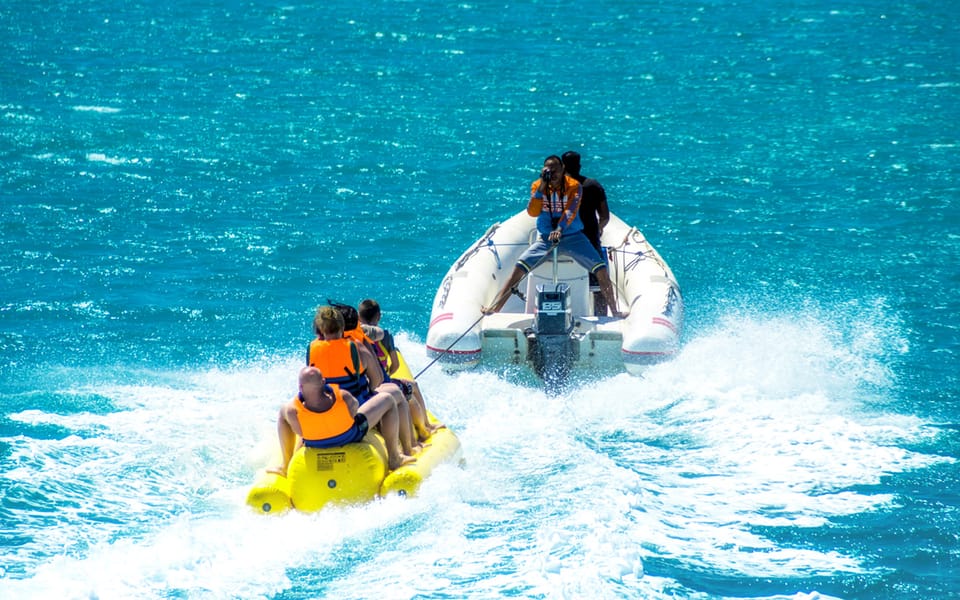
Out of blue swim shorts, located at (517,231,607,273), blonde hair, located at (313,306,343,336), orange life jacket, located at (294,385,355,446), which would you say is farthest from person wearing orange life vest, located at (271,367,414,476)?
blue swim shorts, located at (517,231,607,273)

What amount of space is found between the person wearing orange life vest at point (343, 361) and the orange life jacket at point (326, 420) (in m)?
0.19

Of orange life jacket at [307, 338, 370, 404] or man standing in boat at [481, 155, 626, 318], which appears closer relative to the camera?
orange life jacket at [307, 338, 370, 404]

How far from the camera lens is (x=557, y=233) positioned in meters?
10.1

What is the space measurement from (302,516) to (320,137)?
12.2 m

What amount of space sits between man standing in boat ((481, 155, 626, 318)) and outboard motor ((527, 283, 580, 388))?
572 millimetres

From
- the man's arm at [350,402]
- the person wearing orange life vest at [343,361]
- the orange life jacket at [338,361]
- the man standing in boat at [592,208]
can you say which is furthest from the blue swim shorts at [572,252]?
the man's arm at [350,402]

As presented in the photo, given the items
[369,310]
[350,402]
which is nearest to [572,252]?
[369,310]

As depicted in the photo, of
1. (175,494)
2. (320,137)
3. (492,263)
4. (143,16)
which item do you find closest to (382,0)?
(143,16)

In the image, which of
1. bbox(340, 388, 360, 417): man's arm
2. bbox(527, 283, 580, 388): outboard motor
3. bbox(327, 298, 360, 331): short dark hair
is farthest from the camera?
bbox(527, 283, 580, 388): outboard motor

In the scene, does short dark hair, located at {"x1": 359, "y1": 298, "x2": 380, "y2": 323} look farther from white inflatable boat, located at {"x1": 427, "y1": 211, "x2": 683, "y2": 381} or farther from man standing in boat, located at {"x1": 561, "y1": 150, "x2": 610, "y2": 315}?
man standing in boat, located at {"x1": 561, "y1": 150, "x2": 610, "y2": 315}

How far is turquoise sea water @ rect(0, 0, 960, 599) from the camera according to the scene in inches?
287

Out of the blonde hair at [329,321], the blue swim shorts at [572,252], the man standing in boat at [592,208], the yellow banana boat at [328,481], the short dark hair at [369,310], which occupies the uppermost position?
the man standing in boat at [592,208]

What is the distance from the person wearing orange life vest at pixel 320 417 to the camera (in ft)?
23.9

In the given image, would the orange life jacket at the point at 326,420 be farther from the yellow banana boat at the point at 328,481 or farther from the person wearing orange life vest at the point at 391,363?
the person wearing orange life vest at the point at 391,363
